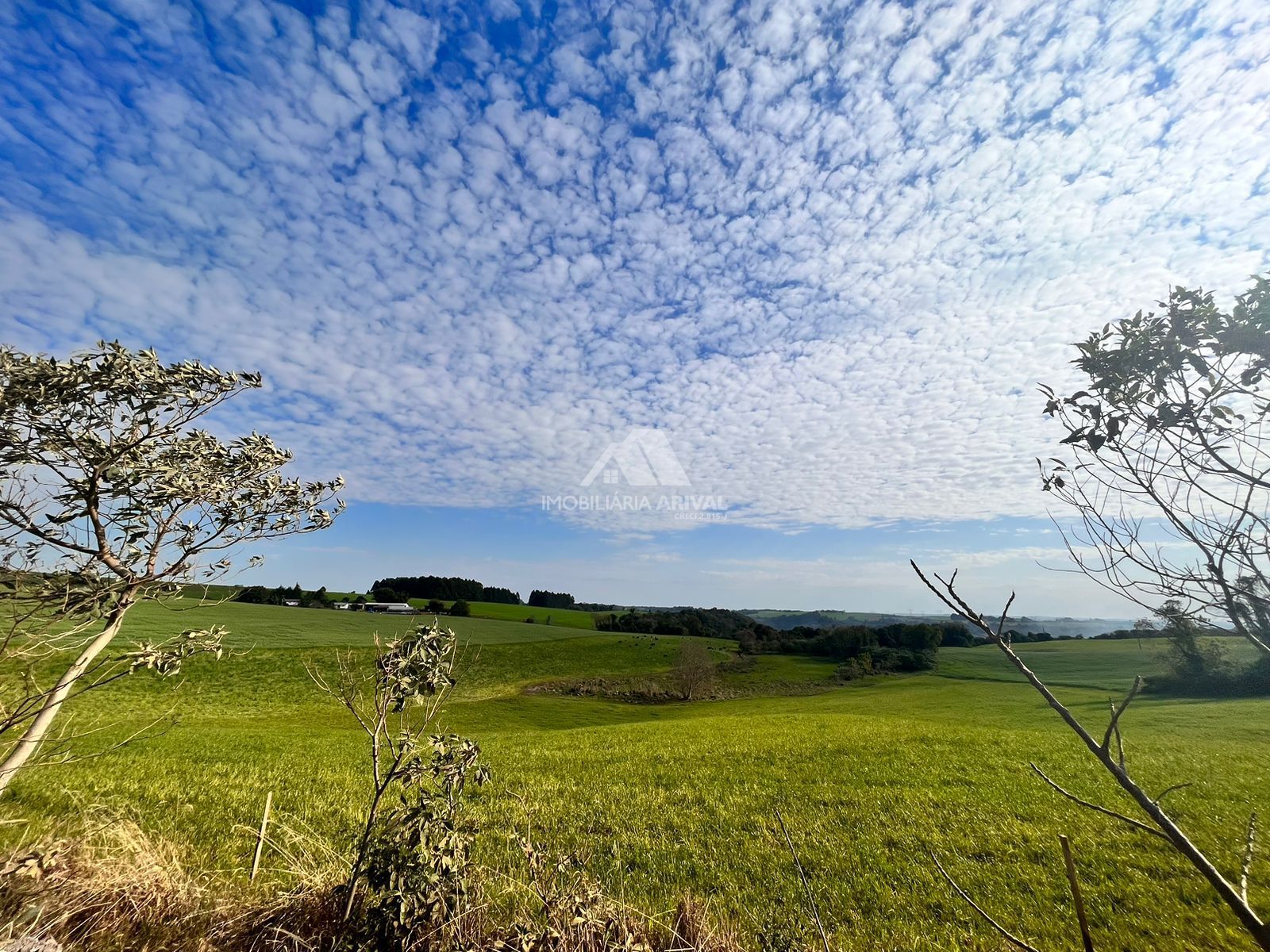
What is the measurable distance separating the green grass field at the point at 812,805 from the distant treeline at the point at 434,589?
243 ft

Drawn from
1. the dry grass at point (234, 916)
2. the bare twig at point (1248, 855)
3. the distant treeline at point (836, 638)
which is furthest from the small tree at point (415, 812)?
the distant treeline at point (836, 638)

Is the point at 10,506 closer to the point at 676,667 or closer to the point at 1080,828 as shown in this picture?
the point at 1080,828

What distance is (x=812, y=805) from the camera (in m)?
13.1

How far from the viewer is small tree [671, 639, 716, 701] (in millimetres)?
55656

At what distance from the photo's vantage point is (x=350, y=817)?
11.0 m

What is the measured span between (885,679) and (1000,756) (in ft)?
156

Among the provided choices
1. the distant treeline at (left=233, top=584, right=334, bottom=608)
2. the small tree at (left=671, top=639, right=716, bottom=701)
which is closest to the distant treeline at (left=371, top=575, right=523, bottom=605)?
the distant treeline at (left=233, top=584, right=334, bottom=608)

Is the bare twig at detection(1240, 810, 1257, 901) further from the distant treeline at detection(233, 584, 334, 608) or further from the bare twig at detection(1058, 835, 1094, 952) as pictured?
the distant treeline at detection(233, 584, 334, 608)

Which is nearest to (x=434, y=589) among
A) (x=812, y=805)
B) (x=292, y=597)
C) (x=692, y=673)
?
(x=292, y=597)

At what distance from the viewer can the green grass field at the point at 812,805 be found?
8.07 metres

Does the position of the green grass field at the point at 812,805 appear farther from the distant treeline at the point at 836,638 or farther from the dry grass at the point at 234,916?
the distant treeline at the point at 836,638

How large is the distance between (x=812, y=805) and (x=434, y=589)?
10573 centimetres

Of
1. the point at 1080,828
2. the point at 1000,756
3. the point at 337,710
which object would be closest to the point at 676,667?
the point at 337,710

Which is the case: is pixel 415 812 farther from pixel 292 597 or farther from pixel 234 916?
pixel 292 597
